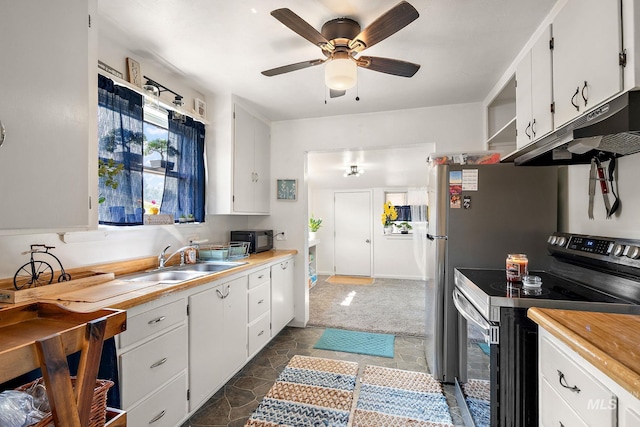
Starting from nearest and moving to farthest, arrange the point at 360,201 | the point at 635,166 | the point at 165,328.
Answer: the point at 635,166
the point at 165,328
the point at 360,201

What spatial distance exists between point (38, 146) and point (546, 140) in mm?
2227

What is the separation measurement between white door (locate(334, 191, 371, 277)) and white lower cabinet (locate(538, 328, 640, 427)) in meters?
5.59

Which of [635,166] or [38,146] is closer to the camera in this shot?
[38,146]

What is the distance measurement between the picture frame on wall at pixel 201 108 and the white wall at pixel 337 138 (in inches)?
36.8

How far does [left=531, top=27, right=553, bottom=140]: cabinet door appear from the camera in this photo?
1.60 metres

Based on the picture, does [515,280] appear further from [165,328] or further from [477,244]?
[165,328]

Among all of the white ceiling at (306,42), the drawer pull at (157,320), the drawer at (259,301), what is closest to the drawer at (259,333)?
the drawer at (259,301)

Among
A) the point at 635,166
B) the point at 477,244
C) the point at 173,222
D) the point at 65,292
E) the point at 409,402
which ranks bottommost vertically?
the point at 409,402

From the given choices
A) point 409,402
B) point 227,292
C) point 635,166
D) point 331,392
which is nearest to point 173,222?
point 227,292

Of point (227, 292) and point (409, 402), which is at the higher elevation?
point (227, 292)

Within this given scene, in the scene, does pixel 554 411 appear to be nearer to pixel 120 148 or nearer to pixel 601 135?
pixel 601 135

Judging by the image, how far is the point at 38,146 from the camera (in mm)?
1174

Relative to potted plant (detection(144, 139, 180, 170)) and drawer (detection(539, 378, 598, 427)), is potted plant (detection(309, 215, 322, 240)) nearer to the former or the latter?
potted plant (detection(144, 139, 180, 170))

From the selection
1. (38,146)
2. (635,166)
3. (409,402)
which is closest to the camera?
(38,146)
